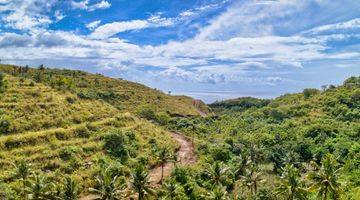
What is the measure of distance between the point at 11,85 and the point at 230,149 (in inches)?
3327

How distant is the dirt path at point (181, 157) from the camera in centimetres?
12645

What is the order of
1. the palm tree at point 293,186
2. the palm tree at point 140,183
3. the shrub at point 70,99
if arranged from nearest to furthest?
the palm tree at point 140,183 < the palm tree at point 293,186 < the shrub at point 70,99

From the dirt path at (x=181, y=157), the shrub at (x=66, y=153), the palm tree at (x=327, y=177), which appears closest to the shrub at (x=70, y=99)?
the shrub at (x=66, y=153)

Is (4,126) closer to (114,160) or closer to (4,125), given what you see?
(4,125)

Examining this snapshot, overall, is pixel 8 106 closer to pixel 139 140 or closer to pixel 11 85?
pixel 11 85

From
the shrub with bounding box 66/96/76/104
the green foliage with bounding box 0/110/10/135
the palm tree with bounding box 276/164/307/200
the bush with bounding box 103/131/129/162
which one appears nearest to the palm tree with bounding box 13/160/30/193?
the green foliage with bounding box 0/110/10/135

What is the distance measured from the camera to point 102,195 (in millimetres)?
81625

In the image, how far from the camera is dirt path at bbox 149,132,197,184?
12645 centimetres

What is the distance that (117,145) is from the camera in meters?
135

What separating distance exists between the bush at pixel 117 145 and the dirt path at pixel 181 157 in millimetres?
9903

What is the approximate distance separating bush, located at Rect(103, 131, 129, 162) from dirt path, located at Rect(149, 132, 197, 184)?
9.90 metres

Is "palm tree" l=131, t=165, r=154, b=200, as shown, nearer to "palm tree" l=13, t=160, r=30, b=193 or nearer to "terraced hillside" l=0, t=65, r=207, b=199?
"palm tree" l=13, t=160, r=30, b=193

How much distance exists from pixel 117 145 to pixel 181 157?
951 inches

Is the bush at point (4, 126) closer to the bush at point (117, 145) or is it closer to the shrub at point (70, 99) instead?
the bush at point (117, 145)
